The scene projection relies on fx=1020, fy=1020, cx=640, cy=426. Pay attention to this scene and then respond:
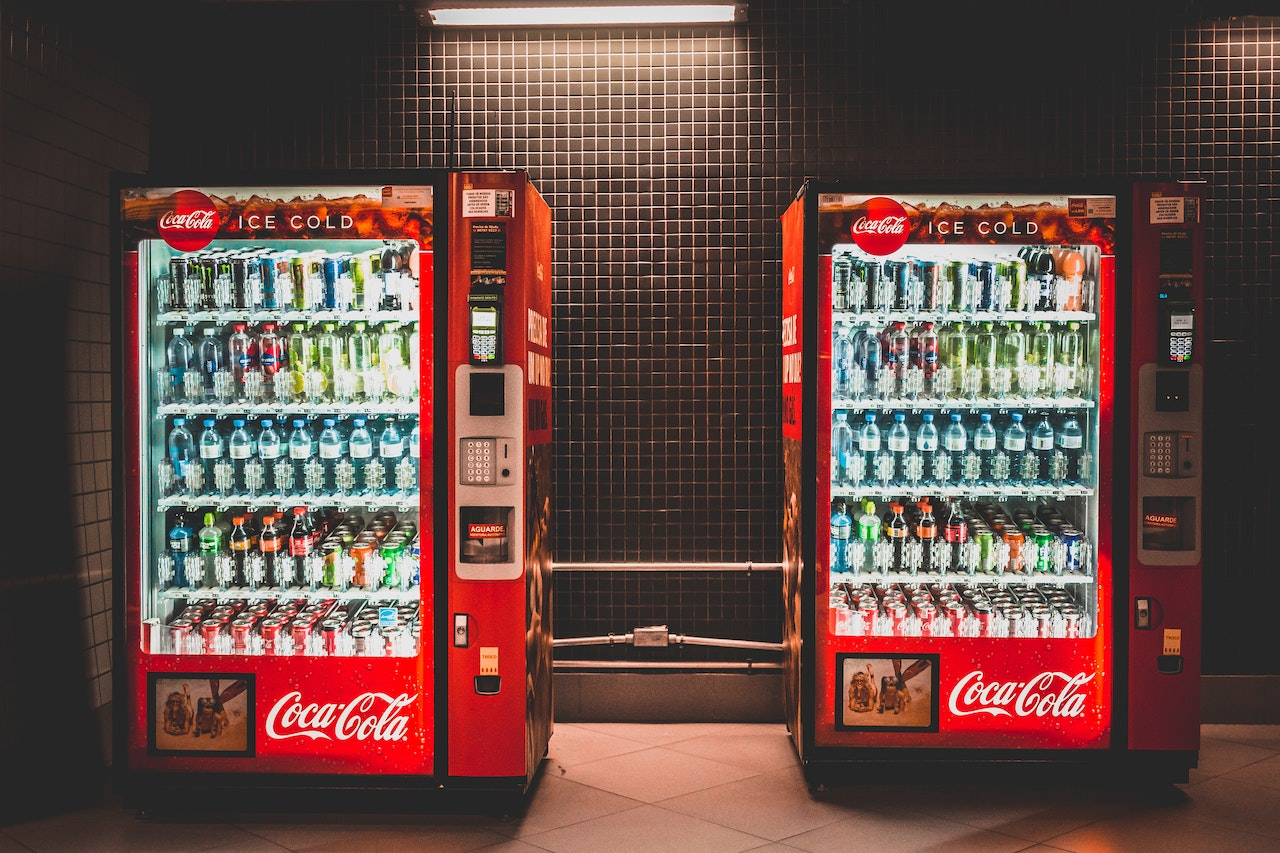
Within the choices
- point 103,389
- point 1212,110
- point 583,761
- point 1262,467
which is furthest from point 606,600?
point 1212,110

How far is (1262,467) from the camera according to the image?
16.9 ft

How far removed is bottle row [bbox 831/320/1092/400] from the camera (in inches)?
167

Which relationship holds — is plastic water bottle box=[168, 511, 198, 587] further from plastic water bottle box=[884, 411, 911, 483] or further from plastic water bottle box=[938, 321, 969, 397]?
plastic water bottle box=[938, 321, 969, 397]

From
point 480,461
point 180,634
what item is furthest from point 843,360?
point 180,634

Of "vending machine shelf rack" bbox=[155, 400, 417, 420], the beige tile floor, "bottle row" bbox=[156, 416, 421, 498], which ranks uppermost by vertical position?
"vending machine shelf rack" bbox=[155, 400, 417, 420]

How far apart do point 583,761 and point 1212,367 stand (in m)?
3.66

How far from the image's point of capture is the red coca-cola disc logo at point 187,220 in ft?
12.6

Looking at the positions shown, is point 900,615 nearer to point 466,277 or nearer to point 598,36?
point 466,277

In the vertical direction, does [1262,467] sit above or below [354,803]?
above

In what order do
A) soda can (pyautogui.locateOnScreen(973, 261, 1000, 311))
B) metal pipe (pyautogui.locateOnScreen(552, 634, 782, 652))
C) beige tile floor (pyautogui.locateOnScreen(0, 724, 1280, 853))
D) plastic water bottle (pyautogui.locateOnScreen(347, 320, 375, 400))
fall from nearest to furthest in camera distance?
beige tile floor (pyautogui.locateOnScreen(0, 724, 1280, 853))
plastic water bottle (pyautogui.locateOnScreen(347, 320, 375, 400))
soda can (pyautogui.locateOnScreen(973, 261, 1000, 311))
metal pipe (pyautogui.locateOnScreen(552, 634, 782, 652))

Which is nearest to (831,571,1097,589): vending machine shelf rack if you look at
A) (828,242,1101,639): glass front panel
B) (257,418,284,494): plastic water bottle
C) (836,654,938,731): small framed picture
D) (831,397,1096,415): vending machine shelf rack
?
(828,242,1101,639): glass front panel

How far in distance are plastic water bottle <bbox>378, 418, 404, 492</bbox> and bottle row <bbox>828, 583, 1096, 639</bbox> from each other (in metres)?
1.88

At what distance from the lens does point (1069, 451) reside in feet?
14.2

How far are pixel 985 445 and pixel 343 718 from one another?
2824 mm
